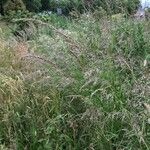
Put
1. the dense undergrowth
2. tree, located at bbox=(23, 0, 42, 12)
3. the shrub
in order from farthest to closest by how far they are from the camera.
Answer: tree, located at bbox=(23, 0, 42, 12), the shrub, the dense undergrowth

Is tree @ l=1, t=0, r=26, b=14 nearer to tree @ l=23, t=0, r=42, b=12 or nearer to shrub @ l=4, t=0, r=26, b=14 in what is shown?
shrub @ l=4, t=0, r=26, b=14

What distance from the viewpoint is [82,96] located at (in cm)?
427

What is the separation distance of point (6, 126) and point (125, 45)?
1559 millimetres

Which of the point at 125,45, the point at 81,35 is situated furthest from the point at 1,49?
the point at 125,45

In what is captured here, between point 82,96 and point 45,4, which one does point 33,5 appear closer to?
point 45,4

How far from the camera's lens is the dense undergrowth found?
403 cm

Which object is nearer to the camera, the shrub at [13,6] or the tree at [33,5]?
A: the shrub at [13,6]

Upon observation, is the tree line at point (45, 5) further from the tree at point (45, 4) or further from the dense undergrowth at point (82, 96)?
the dense undergrowth at point (82, 96)

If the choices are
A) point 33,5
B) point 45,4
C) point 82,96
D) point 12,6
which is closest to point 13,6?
point 12,6

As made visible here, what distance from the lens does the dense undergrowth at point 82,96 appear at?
4.03 metres

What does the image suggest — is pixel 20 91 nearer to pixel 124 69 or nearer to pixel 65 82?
pixel 65 82

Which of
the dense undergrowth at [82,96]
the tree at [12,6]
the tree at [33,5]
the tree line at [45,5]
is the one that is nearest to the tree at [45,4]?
the tree line at [45,5]

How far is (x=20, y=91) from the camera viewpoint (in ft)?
15.7

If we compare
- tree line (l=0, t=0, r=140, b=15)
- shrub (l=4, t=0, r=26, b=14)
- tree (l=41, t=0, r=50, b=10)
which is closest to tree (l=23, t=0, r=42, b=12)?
tree line (l=0, t=0, r=140, b=15)
